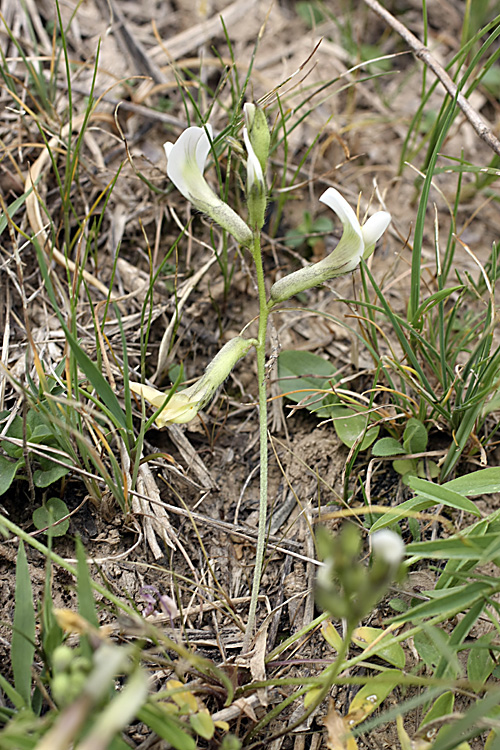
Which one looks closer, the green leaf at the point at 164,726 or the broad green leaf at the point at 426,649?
the green leaf at the point at 164,726

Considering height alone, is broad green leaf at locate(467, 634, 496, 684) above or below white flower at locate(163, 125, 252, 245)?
below

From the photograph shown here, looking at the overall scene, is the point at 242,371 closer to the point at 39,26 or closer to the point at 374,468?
the point at 374,468

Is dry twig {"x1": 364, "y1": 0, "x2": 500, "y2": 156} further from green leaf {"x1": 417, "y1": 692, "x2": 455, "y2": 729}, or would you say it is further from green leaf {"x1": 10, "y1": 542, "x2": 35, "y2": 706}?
green leaf {"x1": 10, "y1": 542, "x2": 35, "y2": 706}

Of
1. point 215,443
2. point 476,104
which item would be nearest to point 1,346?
point 215,443

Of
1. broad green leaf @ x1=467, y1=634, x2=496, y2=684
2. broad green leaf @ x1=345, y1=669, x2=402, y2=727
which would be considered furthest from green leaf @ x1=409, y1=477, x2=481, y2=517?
broad green leaf @ x1=345, y1=669, x2=402, y2=727

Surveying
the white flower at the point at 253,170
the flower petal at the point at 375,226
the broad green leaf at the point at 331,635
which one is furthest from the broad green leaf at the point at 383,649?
the white flower at the point at 253,170

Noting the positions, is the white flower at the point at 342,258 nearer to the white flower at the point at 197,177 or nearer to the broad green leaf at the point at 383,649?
the white flower at the point at 197,177
